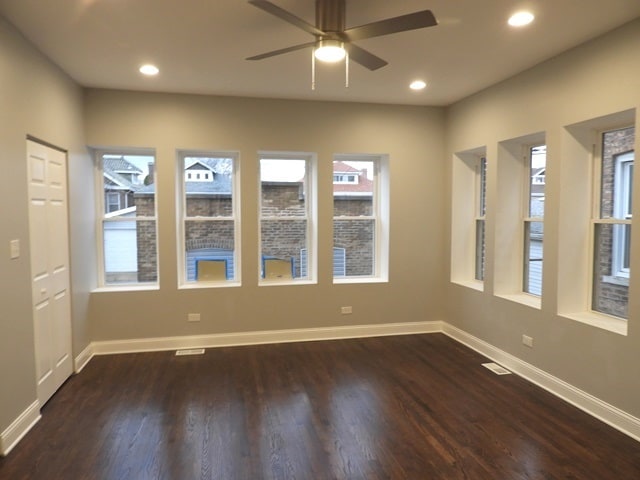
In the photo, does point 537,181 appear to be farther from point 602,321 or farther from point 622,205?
point 602,321

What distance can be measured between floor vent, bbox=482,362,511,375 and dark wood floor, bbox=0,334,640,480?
0.07m

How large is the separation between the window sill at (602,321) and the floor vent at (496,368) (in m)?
0.81

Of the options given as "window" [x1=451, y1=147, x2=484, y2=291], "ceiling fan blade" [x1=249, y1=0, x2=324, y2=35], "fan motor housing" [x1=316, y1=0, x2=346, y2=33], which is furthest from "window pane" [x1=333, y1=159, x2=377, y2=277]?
"ceiling fan blade" [x1=249, y1=0, x2=324, y2=35]

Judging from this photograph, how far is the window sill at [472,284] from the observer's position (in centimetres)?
443

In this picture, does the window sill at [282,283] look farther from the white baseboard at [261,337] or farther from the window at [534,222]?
the window at [534,222]

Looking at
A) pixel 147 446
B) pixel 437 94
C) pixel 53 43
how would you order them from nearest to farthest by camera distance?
pixel 147 446 → pixel 53 43 → pixel 437 94

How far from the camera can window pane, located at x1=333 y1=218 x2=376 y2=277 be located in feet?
16.2

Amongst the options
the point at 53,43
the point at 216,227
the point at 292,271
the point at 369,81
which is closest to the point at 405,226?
the point at 292,271

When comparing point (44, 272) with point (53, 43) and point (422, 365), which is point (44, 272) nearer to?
point (53, 43)

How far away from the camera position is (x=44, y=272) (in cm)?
319

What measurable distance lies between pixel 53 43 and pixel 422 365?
13.1 feet

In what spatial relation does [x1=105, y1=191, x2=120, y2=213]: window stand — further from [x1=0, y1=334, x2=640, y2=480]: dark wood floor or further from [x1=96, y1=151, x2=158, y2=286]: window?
[x1=0, y1=334, x2=640, y2=480]: dark wood floor

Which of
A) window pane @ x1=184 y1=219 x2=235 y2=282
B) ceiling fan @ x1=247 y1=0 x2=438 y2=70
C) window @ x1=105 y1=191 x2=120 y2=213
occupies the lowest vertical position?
window pane @ x1=184 y1=219 x2=235 y2=282

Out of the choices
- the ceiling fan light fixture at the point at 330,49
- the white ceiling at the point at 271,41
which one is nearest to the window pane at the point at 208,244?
the white ceiling at the point at 271,41
